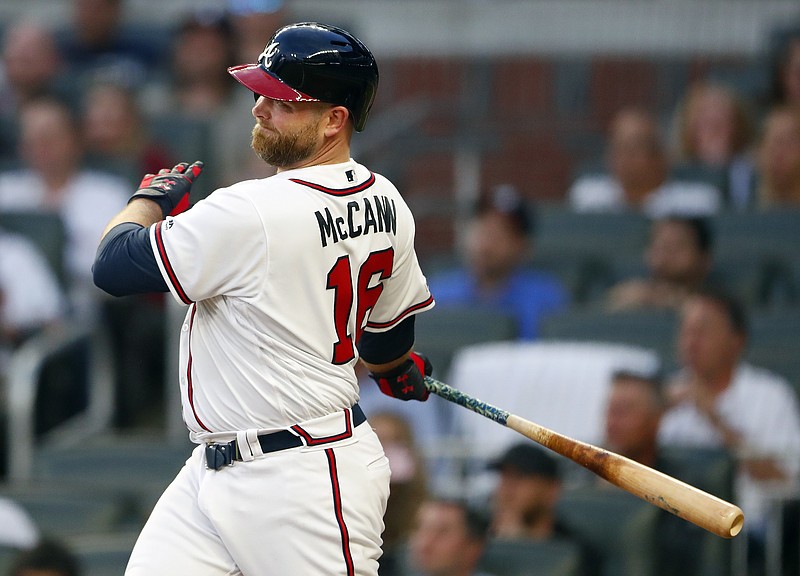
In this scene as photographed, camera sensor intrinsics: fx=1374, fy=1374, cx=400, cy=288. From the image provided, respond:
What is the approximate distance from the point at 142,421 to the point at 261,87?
13.2 ft

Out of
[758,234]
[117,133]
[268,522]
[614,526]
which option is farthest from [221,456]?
[117,133]

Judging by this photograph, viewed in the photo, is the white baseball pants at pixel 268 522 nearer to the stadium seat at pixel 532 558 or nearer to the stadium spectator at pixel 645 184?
the stadium seat at pixel 532 558

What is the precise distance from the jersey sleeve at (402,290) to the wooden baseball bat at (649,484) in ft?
1.01

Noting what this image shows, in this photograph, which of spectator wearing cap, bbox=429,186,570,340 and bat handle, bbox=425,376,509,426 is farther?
spectator wearing cap, bbox=429,186,570,340

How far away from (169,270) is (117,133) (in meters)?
4.64

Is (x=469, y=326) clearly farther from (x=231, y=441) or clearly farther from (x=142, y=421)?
(x=231, y=441)

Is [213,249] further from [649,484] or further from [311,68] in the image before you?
[649,484]

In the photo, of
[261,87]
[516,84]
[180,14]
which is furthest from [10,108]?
[261,87]

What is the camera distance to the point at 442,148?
8.19m

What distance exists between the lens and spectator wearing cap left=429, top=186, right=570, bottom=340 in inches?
256

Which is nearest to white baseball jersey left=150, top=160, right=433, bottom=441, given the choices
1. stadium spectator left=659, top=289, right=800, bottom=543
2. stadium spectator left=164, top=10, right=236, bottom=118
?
stadium spectator left=659, top=289, right=800, bottom=543

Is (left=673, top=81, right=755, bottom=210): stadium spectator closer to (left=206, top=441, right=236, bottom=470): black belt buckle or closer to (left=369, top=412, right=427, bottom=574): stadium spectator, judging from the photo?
(left=369, top=412, right=427, bottom=574): stadium spectator

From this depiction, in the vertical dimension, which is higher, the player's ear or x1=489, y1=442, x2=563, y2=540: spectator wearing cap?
the player's ear

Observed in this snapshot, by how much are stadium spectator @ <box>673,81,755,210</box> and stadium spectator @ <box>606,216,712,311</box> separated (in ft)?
2.72
